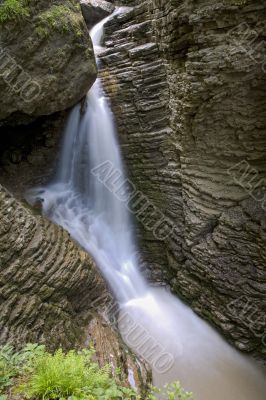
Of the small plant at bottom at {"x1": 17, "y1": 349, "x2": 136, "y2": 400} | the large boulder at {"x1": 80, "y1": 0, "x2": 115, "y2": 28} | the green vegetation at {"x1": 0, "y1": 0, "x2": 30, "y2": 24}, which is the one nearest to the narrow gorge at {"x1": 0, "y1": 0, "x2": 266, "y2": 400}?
the green vegetation at {"x1": 0, "y1": 0, "x2": 30, "y2": 24}

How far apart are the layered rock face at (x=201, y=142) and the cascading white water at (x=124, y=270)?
345 millimetres

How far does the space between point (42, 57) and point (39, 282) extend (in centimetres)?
365

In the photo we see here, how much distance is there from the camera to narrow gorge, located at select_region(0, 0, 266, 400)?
457 centimetres

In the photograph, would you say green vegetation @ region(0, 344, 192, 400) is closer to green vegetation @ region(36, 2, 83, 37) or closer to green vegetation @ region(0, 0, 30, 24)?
green vegetation @ region(0, 0, 30, 24)

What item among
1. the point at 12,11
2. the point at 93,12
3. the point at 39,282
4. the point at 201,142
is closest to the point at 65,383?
the point at 39,282

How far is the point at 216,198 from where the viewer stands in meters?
5.45

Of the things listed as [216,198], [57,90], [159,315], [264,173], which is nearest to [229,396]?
[159,315]

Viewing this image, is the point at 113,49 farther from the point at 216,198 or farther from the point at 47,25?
the point at 216,198

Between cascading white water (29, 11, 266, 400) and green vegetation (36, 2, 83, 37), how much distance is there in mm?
1924

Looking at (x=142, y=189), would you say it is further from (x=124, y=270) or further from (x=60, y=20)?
(x=60, y=20)

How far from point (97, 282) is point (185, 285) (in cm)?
192

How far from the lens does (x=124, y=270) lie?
692 centimetres

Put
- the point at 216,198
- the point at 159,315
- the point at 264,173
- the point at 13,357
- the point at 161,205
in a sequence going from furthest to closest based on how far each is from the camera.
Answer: the point at 161,205 → the point at 159,315 → the point at 216,198 → the point at 264,173 → the point at 13,357

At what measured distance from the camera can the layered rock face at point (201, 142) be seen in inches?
178
